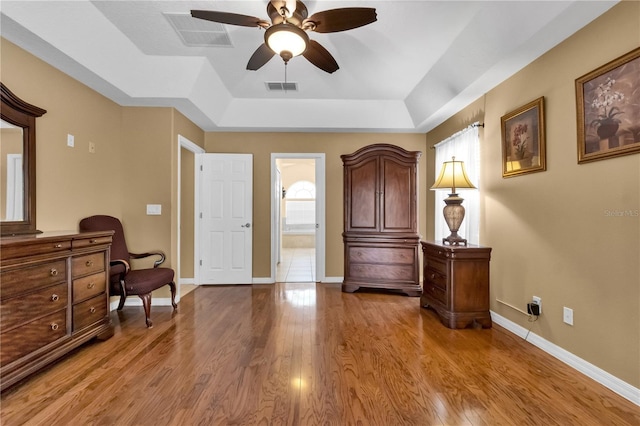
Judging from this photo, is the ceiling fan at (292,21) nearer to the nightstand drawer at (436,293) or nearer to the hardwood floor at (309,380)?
the hardwood floor at (309,380)

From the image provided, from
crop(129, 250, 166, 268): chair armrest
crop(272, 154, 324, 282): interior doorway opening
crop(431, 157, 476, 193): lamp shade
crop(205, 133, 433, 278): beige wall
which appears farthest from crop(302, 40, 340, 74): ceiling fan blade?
crop(272, 154, 324, 282): interior doorway opening

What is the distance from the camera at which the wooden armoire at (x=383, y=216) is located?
13.1 ft

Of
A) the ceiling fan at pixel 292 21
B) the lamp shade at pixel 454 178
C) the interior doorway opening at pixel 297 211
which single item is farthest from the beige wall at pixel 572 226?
the interior doorway opening at pixel 297 211

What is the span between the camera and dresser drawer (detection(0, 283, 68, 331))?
179 centimetres

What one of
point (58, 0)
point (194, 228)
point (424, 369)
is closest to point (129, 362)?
point (424, 369)

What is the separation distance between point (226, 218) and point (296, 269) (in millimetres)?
1965

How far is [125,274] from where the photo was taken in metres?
2.93

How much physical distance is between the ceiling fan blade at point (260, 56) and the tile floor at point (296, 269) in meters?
3.37

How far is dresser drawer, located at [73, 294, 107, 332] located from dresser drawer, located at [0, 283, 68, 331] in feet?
0.50

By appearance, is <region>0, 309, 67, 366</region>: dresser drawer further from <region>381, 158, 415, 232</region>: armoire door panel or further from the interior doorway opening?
the interior doorway opening

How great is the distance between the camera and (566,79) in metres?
2.27

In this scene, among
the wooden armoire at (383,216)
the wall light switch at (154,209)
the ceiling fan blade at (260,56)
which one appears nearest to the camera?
the ceiling fan blade at (260,56)

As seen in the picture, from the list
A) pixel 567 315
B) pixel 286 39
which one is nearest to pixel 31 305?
pixel 286 39

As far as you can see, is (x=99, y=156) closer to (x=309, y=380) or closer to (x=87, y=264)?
(x=87, y=264)
